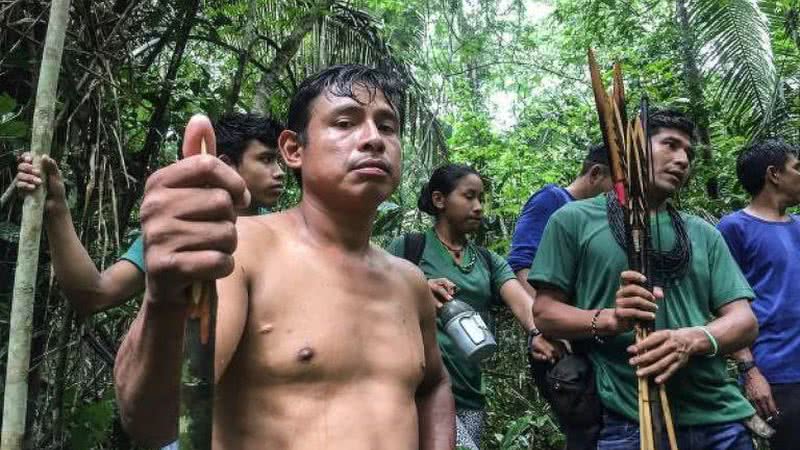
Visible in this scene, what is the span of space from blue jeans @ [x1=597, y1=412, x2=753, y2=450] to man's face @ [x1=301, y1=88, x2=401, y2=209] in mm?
1348

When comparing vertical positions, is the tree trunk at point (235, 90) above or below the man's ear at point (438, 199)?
above

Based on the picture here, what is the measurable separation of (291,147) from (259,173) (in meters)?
1.39

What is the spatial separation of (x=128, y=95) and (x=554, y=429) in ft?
14.7

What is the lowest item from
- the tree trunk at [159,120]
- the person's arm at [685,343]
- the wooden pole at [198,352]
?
the wooden pole at [198,352]

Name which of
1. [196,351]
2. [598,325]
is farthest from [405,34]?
[196,351]

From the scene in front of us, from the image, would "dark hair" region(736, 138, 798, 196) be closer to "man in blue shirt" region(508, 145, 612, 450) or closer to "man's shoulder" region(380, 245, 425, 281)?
"man in blue shirt" region(508, 145, 612, 450)

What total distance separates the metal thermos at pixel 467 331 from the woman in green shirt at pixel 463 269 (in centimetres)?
22

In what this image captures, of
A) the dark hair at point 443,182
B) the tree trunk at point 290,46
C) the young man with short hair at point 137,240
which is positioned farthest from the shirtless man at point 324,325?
the tree trunk at point 290,46

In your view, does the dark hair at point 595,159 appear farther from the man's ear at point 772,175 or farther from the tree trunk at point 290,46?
the tree trunk at point 290,46

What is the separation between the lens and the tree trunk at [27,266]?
2166mm

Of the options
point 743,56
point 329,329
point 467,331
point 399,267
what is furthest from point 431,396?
point 743,56

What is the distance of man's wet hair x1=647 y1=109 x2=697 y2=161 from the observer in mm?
3223

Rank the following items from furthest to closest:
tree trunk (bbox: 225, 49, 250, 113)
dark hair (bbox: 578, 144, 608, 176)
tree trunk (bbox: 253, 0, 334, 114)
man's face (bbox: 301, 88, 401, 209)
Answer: tree trunk (bbox: 253, 0, 334, 114), tree trunk (bbox: 225, 49, 250, 113), dark hair (bbox: 578, 144, 608, 176), man's face (bbox: 301, 88, 401, 209)

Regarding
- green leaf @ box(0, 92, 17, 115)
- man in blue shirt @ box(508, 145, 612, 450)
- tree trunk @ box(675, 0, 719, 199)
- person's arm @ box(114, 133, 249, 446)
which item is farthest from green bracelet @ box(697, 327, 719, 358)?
tree trunk @ box(675, 0, 719, 199)
